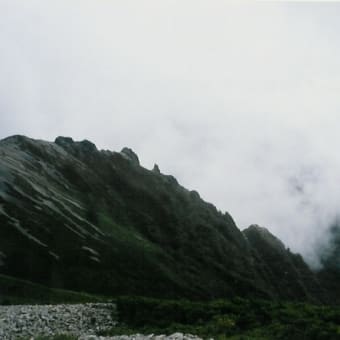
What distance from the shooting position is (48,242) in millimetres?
110625

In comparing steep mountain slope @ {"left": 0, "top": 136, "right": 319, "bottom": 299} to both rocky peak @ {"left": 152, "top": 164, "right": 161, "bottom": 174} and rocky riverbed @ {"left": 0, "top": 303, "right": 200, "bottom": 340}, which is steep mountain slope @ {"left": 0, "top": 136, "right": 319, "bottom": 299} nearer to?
rocky peak @ {"left": 152, "top": 164, "right": 161, "bottom": 174}

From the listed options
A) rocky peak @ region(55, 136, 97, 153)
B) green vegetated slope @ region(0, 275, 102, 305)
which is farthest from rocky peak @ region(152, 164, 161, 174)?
green vegetated slope @ region(0, 275, 102, 305)

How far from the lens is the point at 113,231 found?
132125mm

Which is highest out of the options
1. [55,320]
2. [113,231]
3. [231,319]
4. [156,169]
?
[156,169]

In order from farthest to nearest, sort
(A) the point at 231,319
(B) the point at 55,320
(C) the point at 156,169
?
(C) the point at 156,169 < (B) the point at 55,320 < (A) the point at 231,319

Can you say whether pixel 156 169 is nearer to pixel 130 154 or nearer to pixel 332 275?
pixel 130 154

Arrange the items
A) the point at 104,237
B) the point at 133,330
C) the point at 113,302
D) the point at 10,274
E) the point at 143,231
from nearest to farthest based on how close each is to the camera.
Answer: the point at 133,330
the point at 113,302
the point at 10,274
the point at 104,237
the point at 143,231

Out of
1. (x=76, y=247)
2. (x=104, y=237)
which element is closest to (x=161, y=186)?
(x=104, y=237)

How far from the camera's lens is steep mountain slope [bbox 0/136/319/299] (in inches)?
4227

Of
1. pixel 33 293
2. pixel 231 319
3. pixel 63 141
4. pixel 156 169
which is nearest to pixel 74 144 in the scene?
pixel 63 141

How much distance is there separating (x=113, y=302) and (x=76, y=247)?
7435 cm

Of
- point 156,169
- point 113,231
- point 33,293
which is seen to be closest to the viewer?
point 33,293

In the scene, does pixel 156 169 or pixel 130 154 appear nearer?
pixel 156 169

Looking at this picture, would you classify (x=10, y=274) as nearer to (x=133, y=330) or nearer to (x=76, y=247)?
(x=76, y=247)
